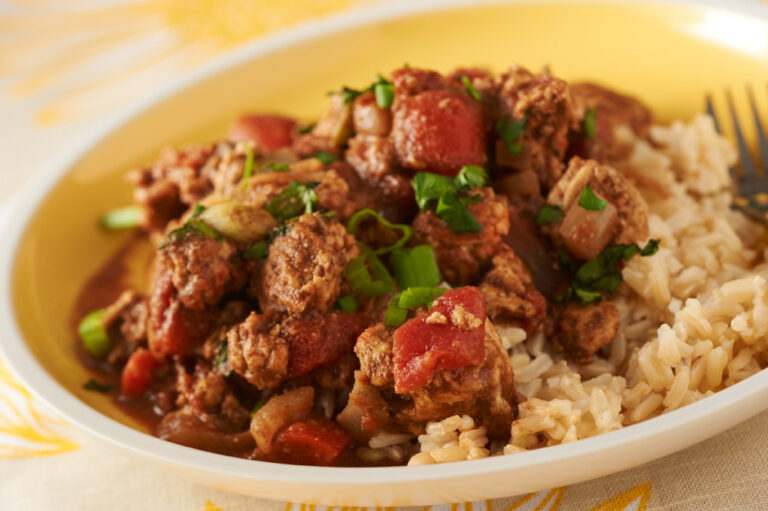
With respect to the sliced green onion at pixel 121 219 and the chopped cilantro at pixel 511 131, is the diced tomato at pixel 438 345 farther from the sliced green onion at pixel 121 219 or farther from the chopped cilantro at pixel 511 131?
the sliced green onion at pixel 121 219

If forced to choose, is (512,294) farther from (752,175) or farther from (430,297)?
(752,175)

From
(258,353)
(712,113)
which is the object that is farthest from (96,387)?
(712,113)

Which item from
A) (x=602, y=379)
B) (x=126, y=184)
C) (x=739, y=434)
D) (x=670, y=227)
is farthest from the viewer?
(x=126, y=184)

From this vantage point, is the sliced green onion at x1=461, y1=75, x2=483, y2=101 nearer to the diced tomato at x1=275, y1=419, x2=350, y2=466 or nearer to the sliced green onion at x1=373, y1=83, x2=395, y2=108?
the sliced green onion at x1=373, y1=83, x2=395, y2=108

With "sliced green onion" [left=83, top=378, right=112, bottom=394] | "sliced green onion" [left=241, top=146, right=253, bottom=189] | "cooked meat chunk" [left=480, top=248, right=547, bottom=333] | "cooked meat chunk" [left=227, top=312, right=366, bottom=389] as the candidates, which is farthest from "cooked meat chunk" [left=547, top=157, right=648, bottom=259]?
"sliced green onion" [left=83, top=378, right=112, bottom=394]

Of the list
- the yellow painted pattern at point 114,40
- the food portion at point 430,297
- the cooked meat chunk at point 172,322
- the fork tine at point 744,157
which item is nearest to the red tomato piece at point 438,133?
the food portion at point 430,297

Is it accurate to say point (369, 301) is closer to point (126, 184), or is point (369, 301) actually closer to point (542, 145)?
point (542, 145)

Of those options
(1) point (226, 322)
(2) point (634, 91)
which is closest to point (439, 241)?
(1) point (226, 322)
